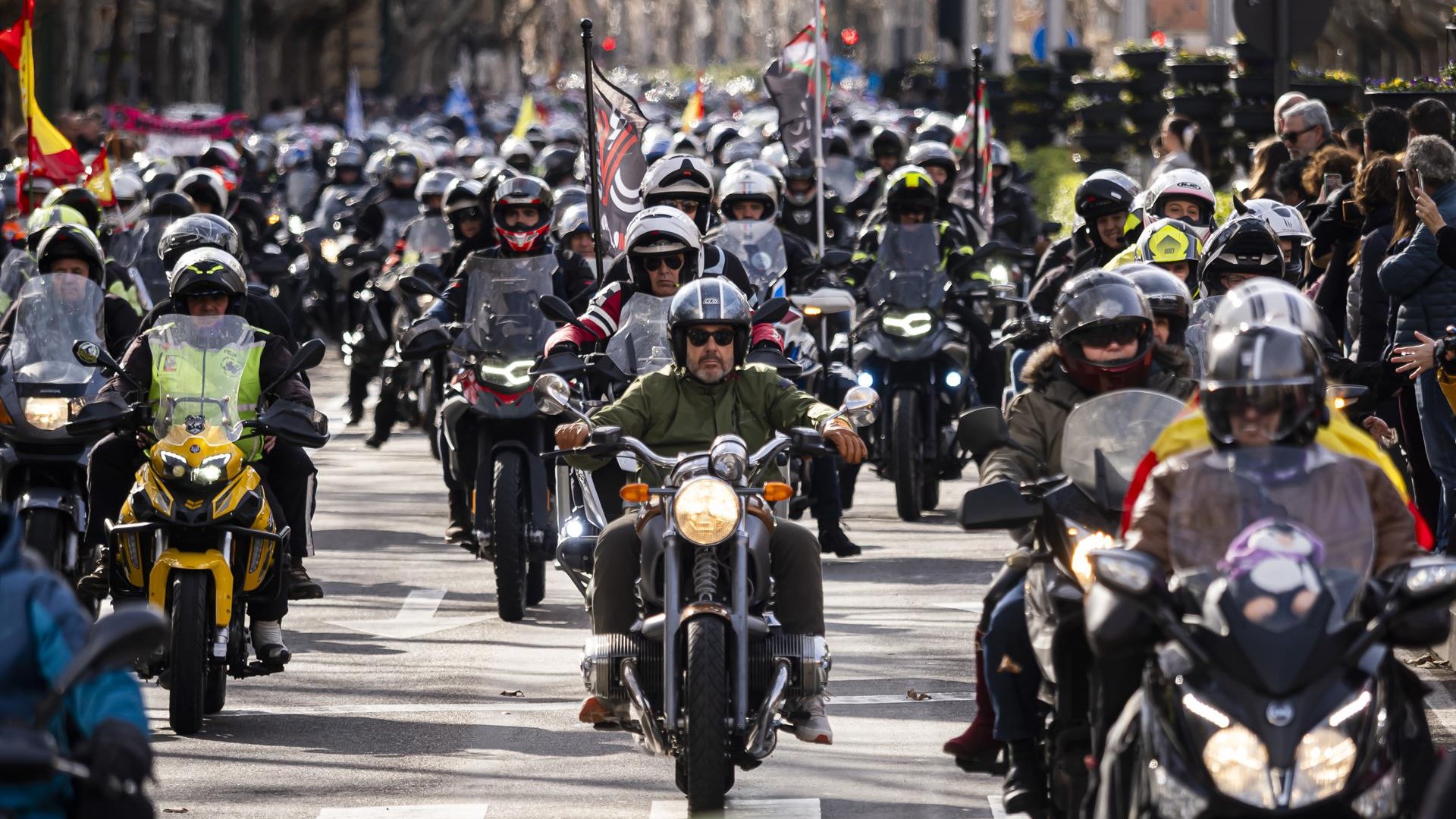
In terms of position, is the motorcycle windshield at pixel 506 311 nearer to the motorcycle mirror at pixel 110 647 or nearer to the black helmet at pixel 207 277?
the black helmet at pixel 207 277

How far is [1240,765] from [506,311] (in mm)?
7610

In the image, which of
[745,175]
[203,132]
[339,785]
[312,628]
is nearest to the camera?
[339,785]

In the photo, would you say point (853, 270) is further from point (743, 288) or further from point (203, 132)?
point (203, 132)

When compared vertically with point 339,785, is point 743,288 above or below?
above

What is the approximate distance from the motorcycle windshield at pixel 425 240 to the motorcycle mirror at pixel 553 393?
32.4 ft

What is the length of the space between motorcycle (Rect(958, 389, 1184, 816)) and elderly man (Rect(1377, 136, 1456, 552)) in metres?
4.60

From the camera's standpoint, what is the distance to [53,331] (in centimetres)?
1146

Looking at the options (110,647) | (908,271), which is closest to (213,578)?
(110,647)

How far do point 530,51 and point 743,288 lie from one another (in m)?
171

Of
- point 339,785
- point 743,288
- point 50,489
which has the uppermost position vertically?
point 743,288

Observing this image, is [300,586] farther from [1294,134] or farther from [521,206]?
[1294,134]

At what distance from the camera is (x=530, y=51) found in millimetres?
180875

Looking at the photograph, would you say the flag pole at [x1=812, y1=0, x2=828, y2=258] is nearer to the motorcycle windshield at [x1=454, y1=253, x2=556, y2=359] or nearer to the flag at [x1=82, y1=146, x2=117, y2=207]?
the flag at [x1=82, y1=146, x2=117, y2=207]

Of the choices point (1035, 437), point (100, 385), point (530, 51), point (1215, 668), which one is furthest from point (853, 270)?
point (530, 51)
